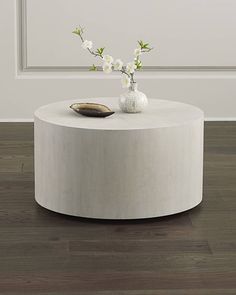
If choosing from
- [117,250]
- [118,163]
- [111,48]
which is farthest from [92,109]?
[111,48]

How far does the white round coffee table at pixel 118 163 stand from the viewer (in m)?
3.29

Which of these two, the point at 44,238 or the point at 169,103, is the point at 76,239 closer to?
the point at 44,238

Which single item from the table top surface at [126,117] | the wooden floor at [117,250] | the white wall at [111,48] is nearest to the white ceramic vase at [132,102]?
the table top surface at [126,117]

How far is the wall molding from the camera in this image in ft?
16.7

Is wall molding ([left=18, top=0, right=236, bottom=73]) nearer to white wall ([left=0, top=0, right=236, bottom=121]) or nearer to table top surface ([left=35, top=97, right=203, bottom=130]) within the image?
white wall ([left=0, top=0, right=236, bottom=121])

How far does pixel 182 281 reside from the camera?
111 inches

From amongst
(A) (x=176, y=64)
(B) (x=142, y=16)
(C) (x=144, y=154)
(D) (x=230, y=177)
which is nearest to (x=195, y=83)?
(A) (x=176, y=64)

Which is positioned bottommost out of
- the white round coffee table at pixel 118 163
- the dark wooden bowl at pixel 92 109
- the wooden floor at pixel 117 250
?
Result: the wooden floor at pixel 117 250

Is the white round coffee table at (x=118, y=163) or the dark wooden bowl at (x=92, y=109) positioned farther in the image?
the dark wooden bowl at (x=92, y=109)

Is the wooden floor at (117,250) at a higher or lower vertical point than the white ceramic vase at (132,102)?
lower

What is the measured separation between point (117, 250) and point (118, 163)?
0.35m

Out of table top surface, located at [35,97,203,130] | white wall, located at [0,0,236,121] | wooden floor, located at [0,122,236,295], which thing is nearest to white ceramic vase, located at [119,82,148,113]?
table top surface, located at [35,97,203,130]

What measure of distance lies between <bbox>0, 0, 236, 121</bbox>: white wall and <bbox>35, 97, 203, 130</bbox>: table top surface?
144 cm

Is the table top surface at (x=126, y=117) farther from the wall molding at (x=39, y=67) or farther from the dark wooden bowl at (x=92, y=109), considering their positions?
the wall molding at (x=39, y=67)
